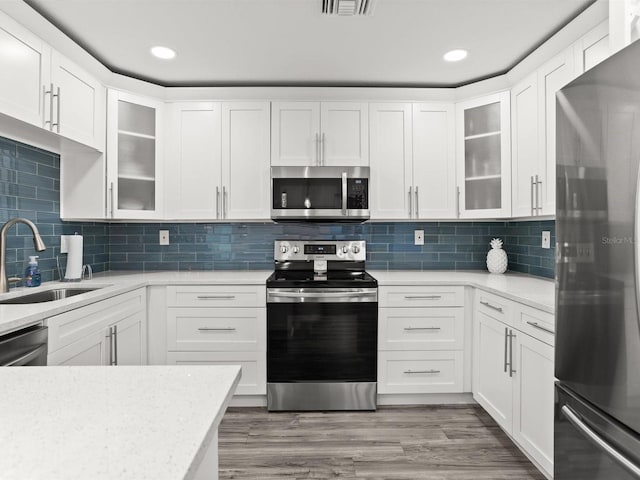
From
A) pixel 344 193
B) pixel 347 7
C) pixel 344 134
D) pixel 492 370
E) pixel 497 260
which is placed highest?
pixel 347 7

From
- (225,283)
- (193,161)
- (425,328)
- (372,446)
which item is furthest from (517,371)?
(193,161)

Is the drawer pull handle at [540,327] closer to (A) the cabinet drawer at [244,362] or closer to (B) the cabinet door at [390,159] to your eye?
(B) the cabinet door at [390,159]

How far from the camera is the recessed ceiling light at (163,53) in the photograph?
2.42 metres

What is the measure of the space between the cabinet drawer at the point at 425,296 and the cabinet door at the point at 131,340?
5.64 ft

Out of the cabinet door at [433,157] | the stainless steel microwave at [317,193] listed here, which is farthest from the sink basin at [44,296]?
the cabinet door at [433,157]

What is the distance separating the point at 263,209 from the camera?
116 inches

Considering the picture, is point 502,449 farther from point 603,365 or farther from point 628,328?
point 628,328

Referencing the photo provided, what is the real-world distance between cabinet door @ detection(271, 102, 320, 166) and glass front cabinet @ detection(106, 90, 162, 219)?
35.2 inches

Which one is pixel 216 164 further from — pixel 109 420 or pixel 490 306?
pixel 109 420

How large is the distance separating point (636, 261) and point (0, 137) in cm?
291

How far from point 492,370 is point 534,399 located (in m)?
0.49

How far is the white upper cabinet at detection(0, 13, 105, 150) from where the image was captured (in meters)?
1.82

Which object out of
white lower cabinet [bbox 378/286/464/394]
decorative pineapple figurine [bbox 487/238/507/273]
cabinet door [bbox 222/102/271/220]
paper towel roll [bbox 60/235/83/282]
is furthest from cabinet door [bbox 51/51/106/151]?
decorative pineapple figurine [bbox 487/238/507/273]

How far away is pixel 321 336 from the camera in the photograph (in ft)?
8.59
